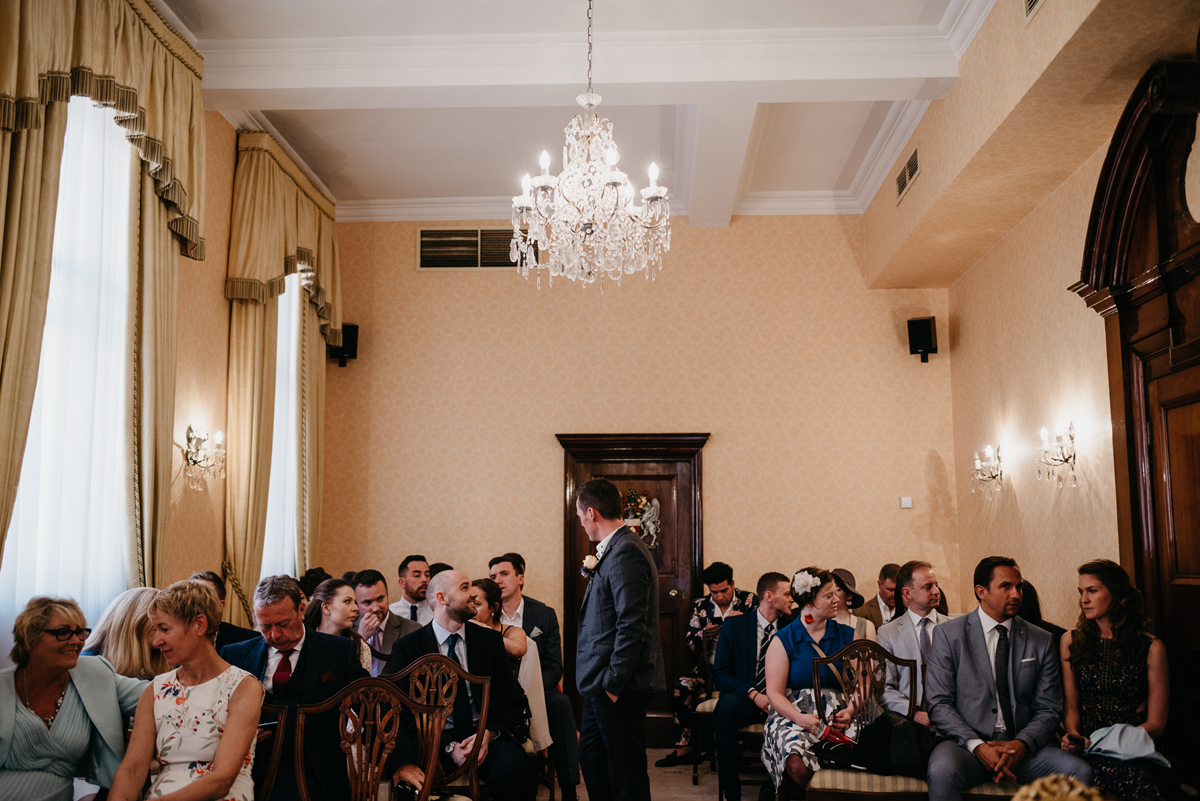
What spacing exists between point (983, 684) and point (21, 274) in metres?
4.79

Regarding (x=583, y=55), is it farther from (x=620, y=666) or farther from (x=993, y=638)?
(x=993, y=638)

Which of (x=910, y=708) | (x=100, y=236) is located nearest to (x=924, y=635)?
(x=910, y=708)

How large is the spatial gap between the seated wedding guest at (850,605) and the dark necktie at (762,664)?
47 cm

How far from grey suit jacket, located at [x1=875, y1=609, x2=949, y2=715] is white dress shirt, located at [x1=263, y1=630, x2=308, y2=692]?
282cm

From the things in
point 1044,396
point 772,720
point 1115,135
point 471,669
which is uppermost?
point 1115,135

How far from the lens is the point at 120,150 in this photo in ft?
16.0

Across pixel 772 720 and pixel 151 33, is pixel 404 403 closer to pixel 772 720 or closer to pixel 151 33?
pixel 151 33

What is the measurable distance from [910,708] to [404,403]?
5550 millimetres

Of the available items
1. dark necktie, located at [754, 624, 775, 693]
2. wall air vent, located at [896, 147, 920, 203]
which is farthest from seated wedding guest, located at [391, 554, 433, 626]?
wall air vent, located at [896, 147, 920, 203]

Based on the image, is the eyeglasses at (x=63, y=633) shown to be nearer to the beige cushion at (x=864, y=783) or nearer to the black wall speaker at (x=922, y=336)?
the beige cushion at (x=864, y=783)

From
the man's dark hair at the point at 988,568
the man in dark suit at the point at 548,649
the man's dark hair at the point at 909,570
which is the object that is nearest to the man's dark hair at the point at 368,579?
the man in dark suit at the point at 548,649

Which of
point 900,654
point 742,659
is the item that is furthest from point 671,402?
point 900,654

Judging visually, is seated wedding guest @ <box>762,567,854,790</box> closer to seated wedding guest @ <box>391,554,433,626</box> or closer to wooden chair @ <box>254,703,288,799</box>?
wooden chair @ <box>254,703,288,799</box>

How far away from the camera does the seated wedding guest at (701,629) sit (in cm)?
663
